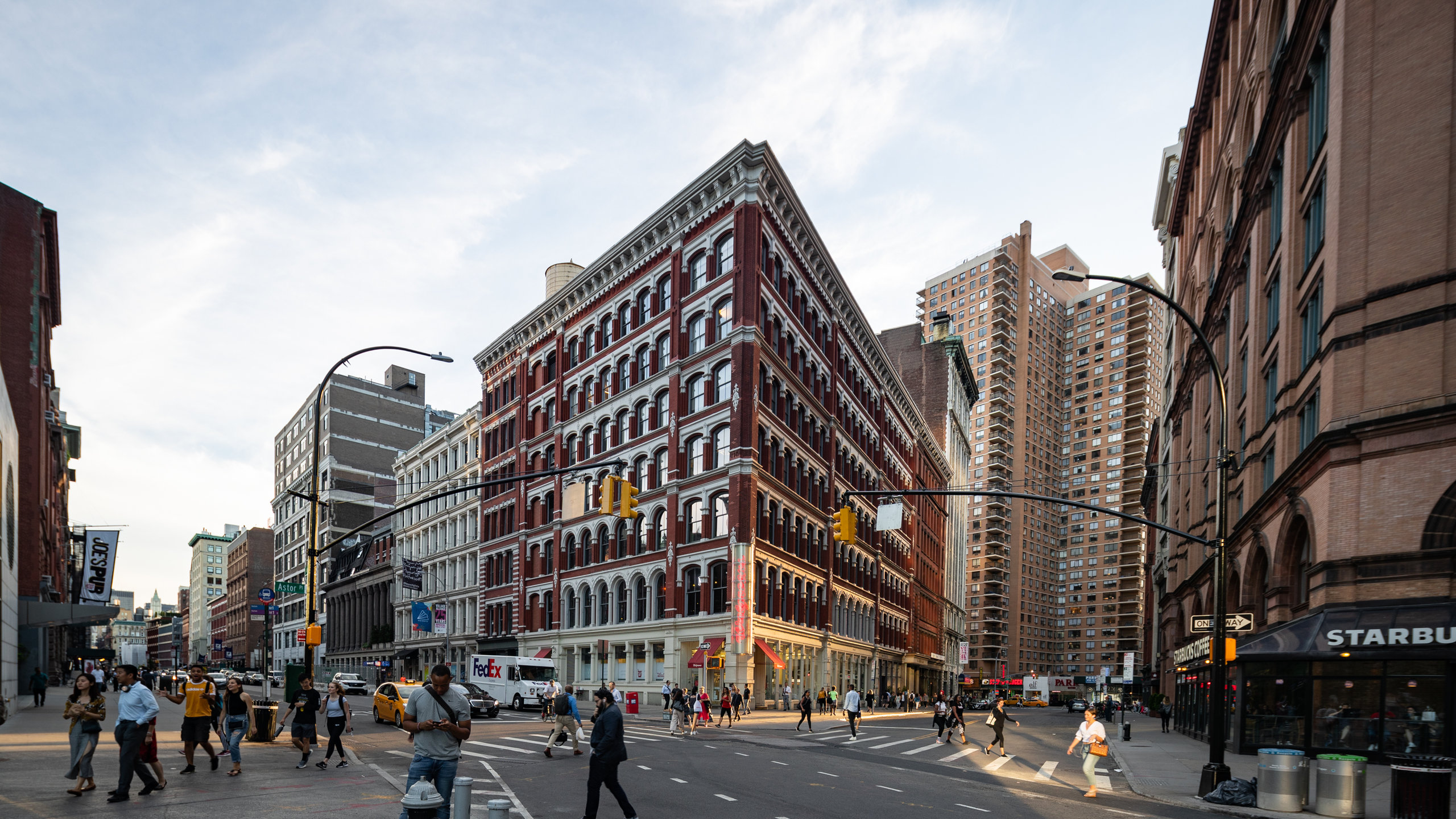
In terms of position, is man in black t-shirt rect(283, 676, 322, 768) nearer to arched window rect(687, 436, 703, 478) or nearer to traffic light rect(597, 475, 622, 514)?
traffic light rect(597, 475, 622, 514)

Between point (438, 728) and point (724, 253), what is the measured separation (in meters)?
43.7

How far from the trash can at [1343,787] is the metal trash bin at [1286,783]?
567 mm

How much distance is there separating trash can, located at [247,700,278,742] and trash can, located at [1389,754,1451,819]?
72.0 ft

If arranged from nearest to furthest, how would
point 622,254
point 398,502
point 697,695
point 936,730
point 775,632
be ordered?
point 697,695 < point 936,730 < point 775,632 < point 622,254 < point 398,502

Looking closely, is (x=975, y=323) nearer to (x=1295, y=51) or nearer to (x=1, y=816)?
(x=1295, y=51)

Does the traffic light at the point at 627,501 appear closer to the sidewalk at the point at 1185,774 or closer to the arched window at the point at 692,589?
the sidewalk at the point at 1185,774

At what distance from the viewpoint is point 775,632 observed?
5103 cm

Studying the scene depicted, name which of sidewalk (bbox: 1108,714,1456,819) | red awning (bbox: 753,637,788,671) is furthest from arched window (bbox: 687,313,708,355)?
sidewalk (bbox: 1108,714,1456,819)

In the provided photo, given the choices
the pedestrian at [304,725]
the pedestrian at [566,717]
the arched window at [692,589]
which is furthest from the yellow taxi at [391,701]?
the arched window at [692,589]

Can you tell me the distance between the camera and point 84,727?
45.9 ft

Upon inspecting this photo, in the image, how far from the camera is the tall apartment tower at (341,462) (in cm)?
11175

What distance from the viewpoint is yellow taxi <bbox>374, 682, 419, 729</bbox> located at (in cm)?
3262

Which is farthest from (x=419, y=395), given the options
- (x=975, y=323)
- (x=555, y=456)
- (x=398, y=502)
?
(x=975, y=323)

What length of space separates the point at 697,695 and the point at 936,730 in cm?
1100
